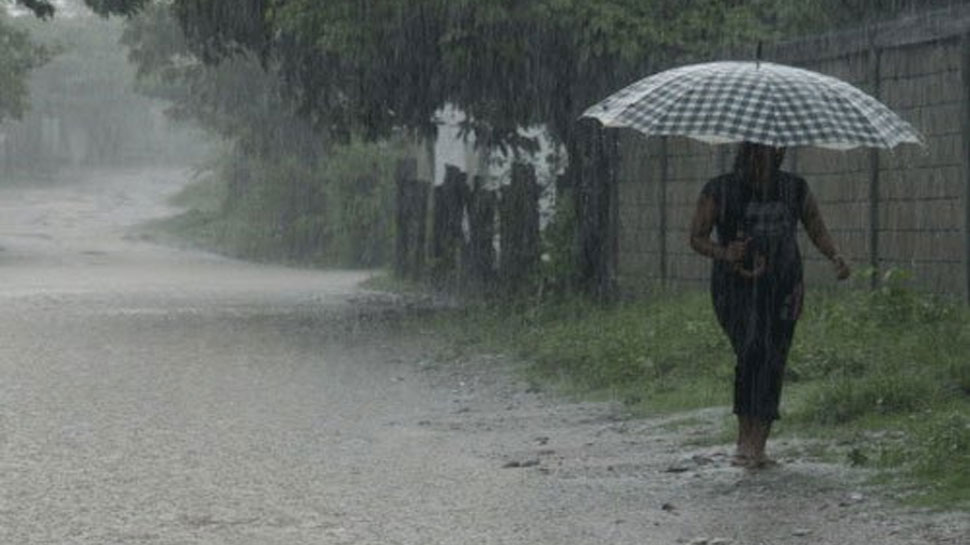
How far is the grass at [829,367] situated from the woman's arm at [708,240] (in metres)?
1.10

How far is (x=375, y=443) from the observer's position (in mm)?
12117

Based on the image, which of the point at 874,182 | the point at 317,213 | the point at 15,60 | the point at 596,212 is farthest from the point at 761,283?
the point at 15,60

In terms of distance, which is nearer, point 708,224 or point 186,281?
point 708,224

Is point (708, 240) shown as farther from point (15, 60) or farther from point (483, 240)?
point (15, 60)

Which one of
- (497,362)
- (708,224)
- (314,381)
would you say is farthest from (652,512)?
(497,362)

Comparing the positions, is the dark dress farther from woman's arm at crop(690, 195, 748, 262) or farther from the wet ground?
the wet ground

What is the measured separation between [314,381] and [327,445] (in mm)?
3958

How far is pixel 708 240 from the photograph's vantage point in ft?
34.6

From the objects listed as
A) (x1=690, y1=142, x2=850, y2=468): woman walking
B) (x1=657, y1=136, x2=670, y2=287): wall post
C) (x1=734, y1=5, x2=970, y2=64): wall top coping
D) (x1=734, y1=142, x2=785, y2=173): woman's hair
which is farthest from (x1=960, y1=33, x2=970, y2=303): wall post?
(x1=657, y1=136, x2=670, y2=287): wall post

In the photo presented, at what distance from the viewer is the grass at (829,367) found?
10.4m

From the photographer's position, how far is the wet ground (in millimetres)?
8992

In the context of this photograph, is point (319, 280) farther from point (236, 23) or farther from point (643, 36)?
point (643, 36)

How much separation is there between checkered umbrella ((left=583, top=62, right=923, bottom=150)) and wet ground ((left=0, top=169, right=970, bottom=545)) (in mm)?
1591

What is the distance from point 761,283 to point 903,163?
17.4 ft
